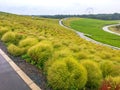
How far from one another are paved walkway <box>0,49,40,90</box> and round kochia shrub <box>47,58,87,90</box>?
2.01 feet

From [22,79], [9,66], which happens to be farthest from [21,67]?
[22,79]

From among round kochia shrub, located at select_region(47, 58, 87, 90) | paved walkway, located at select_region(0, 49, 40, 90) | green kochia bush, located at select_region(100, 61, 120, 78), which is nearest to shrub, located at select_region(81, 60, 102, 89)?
round kochia shrub, located at select_region(47, 58, 87, 90)

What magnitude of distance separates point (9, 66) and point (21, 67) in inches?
21.0

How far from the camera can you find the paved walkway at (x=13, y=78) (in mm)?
8422

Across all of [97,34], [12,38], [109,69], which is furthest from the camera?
[97,34]

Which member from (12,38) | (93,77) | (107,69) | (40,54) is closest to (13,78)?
(40,54)

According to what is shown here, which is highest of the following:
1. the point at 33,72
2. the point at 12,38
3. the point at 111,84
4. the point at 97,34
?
the point at 111,84

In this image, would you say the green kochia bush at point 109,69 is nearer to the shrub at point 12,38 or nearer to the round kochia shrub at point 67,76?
the round kochia shrub at point 67,76

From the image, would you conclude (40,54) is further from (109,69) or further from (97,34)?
(97,34)

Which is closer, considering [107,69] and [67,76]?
[67,76]

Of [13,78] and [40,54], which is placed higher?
[40,54]

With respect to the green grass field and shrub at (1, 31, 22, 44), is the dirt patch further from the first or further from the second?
the green grass field

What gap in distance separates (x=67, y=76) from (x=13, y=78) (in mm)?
2204

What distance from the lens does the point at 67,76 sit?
8.02 meters
